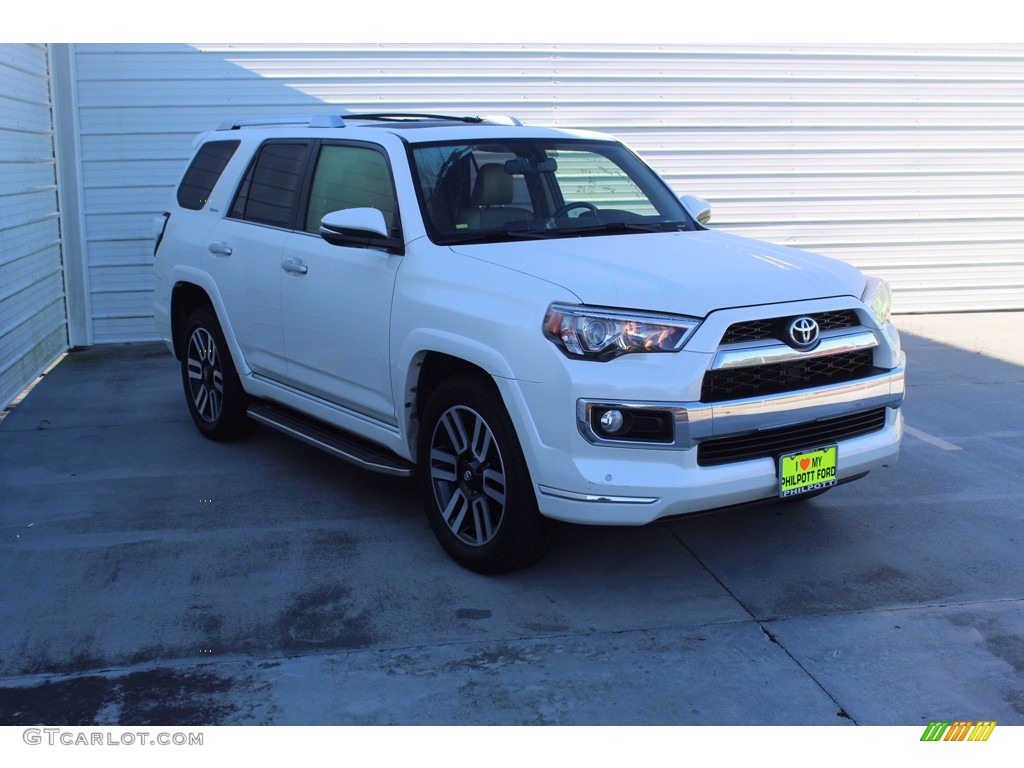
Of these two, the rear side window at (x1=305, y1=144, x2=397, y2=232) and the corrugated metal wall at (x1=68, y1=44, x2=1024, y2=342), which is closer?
the rear side window at (x1=305, y1=144, x2=397, y2=232)

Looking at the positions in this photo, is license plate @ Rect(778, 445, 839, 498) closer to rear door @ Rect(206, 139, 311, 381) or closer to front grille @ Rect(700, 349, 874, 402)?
front grille @ Rect(700, 349, 874, 402)

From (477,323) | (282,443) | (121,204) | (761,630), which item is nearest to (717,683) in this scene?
(761,630)

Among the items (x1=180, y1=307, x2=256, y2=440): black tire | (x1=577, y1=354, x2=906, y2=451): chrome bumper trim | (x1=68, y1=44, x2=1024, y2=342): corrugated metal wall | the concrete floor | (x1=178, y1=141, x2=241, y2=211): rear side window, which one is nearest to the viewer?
the concrete floor

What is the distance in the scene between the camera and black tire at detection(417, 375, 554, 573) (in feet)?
14.4

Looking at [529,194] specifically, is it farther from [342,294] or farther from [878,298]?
[878,298]

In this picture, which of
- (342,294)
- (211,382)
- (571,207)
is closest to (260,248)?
(342,294)

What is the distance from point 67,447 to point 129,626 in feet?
9.61

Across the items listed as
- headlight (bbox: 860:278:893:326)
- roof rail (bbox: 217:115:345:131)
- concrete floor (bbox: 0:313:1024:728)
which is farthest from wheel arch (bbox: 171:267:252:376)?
headlight (bbox: 860:278:893:326)

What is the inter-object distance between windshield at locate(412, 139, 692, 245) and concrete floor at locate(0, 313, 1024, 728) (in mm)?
1462

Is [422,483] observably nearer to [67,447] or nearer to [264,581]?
[264,581]

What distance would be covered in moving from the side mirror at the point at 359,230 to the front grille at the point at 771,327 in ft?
5.28

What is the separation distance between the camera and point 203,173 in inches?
271

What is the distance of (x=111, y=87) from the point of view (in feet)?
32.4

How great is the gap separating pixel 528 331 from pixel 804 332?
1.08 meters
